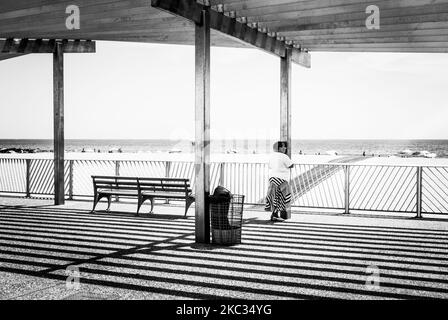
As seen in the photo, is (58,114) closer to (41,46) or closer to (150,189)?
(41,46)

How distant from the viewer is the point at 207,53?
7.18 m

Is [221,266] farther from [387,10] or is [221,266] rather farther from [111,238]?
[387,10]

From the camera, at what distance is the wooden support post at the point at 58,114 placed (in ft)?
37.7

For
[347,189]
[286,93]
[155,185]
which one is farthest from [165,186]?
[347,189]

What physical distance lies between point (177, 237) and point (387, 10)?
5164 millimetres

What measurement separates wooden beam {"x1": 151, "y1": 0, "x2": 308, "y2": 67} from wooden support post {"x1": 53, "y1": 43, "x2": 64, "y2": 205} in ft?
18.3

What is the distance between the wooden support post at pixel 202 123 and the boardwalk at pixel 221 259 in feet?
1.56

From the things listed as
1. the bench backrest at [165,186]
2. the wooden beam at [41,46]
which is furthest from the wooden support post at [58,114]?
the bench backrest at [165,186]

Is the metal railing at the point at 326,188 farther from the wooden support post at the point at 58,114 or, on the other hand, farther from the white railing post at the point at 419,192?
the wooden support post at the point at 58,114

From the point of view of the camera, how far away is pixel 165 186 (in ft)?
32.5

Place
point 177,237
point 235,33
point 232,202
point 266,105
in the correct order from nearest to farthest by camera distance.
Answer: point 232,202, point 177,237, point 235,33, point 266,105

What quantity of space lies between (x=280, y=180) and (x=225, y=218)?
104 inches

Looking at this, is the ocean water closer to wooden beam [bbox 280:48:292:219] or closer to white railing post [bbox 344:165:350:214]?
white railing post [bbox 344:165:350:214]
